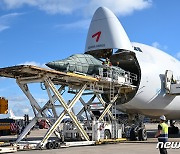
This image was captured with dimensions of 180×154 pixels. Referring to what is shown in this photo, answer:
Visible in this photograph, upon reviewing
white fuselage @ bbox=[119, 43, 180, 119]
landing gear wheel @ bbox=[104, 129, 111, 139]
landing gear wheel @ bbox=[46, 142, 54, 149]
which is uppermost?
white fuselage @ bbox=[119, 43, 180, 119]

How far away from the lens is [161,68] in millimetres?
26688

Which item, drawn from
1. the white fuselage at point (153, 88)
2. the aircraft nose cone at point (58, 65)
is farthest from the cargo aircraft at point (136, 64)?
the aircraft nose cone at point (58, 65)

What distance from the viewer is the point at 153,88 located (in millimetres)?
25469

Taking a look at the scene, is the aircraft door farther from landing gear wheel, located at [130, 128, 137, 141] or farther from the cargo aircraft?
landing gear wheel, located at [130, 128, 137, 141]

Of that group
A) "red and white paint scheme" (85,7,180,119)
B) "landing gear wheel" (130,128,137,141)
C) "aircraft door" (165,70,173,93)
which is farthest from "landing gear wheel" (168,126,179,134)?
"landing gear wheel" (130,128,137,141)

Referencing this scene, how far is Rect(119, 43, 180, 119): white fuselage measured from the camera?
24922 mm

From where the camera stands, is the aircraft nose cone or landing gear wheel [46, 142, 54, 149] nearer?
landing gear wheel [46, 142, 54, 149]

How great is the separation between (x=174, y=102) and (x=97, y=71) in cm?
812

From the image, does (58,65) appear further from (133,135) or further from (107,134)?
(133,135)

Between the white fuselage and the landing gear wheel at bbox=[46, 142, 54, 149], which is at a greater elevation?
the white fuselage

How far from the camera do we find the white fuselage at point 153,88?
24922 mm

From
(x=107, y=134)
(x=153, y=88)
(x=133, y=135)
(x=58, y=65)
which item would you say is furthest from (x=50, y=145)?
(x=153, y=88)

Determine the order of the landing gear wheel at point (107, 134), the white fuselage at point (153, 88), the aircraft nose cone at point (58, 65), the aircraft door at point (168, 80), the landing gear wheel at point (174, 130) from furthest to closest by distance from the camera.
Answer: the landing gear wheel at point (174, 130) → the aircraft door at point (168, 80) → the white fuselage at point (153, 88) → the landing gear wheel at point (107, 134) → the aircraft nose cone at point (58, 65)

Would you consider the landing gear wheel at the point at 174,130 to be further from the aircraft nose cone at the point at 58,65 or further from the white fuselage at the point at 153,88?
the aircraft nose cone at the point at 58,65
